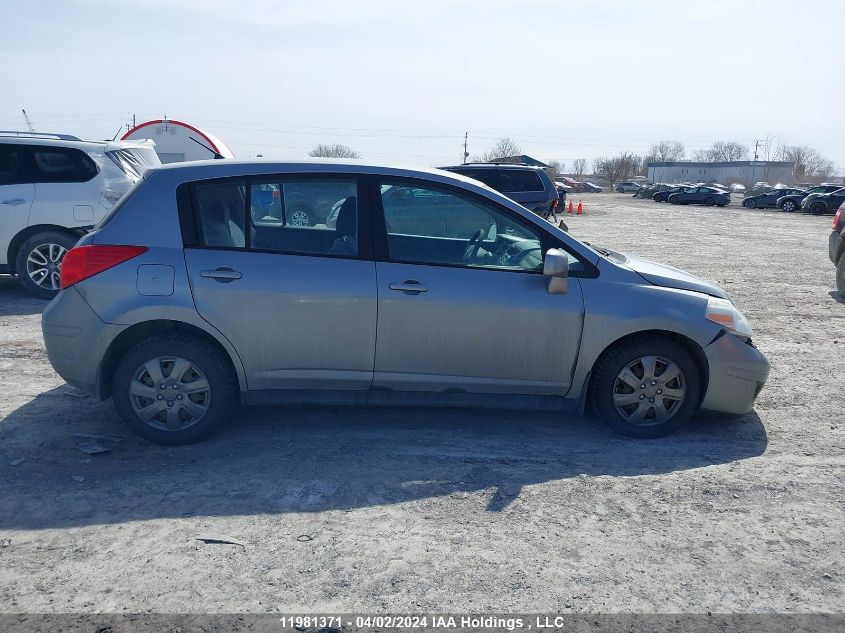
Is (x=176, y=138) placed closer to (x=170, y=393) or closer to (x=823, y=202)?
(x=170, y=393)

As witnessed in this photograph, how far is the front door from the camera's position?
478 cm

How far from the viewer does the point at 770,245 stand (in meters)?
19.9

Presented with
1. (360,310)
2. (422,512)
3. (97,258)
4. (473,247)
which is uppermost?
(473,247)

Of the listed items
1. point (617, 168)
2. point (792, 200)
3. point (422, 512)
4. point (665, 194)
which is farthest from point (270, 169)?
point (617, 168)

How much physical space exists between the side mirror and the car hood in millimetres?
618

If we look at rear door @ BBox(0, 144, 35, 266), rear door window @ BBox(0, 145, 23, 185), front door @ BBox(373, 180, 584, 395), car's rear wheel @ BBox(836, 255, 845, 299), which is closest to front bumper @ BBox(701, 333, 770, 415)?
front door @ BBox(373, 180, 584, 395)

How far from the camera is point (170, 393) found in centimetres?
477

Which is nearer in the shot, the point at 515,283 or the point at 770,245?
the point at 515,283

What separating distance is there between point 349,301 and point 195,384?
110 centimetres

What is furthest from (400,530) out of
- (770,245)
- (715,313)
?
(770,245)

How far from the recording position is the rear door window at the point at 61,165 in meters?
9.33

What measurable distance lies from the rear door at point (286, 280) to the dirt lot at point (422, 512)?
1.73 ft

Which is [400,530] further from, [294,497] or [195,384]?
[195,384]

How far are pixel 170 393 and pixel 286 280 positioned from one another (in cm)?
102
